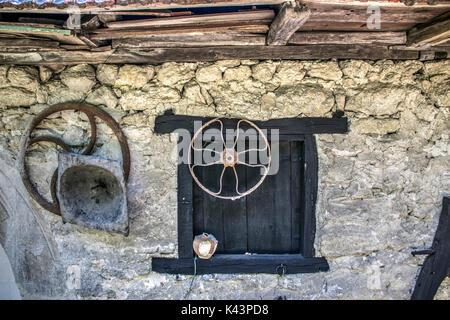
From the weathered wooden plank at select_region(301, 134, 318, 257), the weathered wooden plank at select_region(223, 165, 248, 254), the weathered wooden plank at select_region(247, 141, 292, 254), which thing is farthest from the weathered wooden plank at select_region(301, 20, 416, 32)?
the weathered wooden plank at select_region(223, 165, 248, 254)

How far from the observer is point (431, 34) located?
229 centimetres

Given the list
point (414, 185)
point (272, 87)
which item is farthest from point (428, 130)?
point (272, 87)

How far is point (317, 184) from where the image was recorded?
9.13ft

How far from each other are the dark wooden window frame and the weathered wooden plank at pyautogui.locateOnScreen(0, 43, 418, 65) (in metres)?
0.48

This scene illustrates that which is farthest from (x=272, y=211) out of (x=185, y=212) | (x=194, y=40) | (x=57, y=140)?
(x=57, y=140)

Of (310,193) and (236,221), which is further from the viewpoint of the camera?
(236,221)

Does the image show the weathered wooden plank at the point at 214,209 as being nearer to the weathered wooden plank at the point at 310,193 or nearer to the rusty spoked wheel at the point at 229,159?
the rusty spoked wheel at the point at 229,159

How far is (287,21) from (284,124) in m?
0.94

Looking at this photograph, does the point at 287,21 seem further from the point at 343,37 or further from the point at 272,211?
the point at 272,211

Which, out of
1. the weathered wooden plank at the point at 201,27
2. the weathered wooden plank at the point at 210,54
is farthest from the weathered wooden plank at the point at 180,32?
the weathered wooden plank at the point at 210,54

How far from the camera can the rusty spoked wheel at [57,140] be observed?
8.75 feet

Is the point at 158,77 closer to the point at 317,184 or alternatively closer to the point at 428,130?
the point at 317,184

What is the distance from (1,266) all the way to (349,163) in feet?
10.3

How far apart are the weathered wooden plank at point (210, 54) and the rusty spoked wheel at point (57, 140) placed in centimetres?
37
